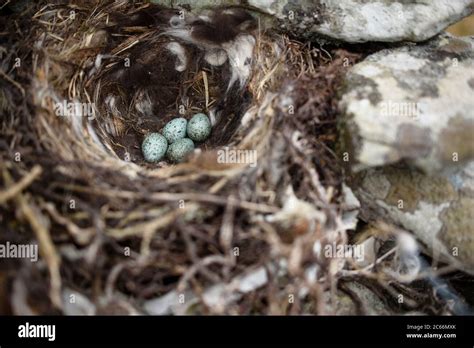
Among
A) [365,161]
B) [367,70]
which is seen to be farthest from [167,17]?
[365,161]

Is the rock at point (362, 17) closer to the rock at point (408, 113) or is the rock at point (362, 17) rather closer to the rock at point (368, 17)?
the rock at point (368, 17)

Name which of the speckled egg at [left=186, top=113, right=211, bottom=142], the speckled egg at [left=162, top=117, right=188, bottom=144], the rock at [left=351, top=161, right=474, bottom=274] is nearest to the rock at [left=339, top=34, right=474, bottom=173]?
the rock at [left=351, top=161, right=474, bottom=274]

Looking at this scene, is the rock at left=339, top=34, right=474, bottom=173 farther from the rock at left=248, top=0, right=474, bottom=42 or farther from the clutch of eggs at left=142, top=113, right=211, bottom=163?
the clutch of eggs at left=142, top=113, right=211, bottom=163

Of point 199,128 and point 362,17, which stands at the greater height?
point 362,17

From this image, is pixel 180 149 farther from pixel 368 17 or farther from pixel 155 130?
pixel 368 17

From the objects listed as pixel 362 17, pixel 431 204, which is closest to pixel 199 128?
pixel 362 17

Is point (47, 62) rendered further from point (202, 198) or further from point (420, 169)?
point (420, 169)

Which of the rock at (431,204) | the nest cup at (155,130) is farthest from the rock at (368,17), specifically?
the rock at (431,204)
